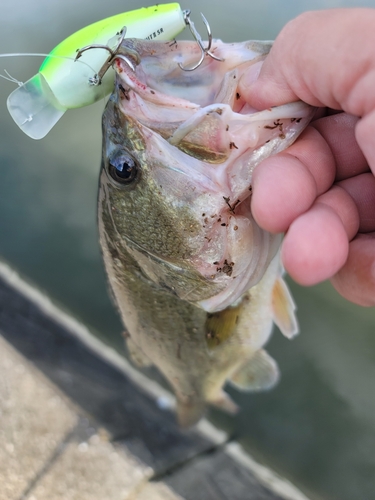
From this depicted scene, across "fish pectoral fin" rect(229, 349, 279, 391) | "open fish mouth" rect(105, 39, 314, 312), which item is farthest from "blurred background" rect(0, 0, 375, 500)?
"open fish mouth" rect(105, 39, 314, 312)

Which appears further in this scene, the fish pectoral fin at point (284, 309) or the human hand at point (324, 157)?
the fish pectoral fin at point (284, 309)

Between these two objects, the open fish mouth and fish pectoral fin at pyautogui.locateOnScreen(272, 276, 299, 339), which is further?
fish pectoral fin at pyautogui.locateOnScreen(272, 276, 299, 339)

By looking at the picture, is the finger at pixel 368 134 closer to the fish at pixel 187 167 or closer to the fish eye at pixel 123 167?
the fish at pixel 187 167

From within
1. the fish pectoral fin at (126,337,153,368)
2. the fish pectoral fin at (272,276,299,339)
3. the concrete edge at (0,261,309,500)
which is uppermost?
the fish pectoral fin at (272,276,299,339)

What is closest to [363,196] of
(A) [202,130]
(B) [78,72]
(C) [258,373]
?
(A) [202,130]

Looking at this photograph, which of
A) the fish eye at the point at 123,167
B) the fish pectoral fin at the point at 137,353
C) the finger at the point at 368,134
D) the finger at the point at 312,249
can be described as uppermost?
the finger at the point at 368,134

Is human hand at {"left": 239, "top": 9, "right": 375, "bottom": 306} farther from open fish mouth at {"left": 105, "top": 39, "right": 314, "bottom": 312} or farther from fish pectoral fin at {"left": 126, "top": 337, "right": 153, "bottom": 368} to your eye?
fish pectoral fin at {"left": 126, "top": 337, "right": 153, "bottom": 368}

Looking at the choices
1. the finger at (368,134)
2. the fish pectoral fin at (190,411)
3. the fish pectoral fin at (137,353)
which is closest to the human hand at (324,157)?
the finger at (368,134)
